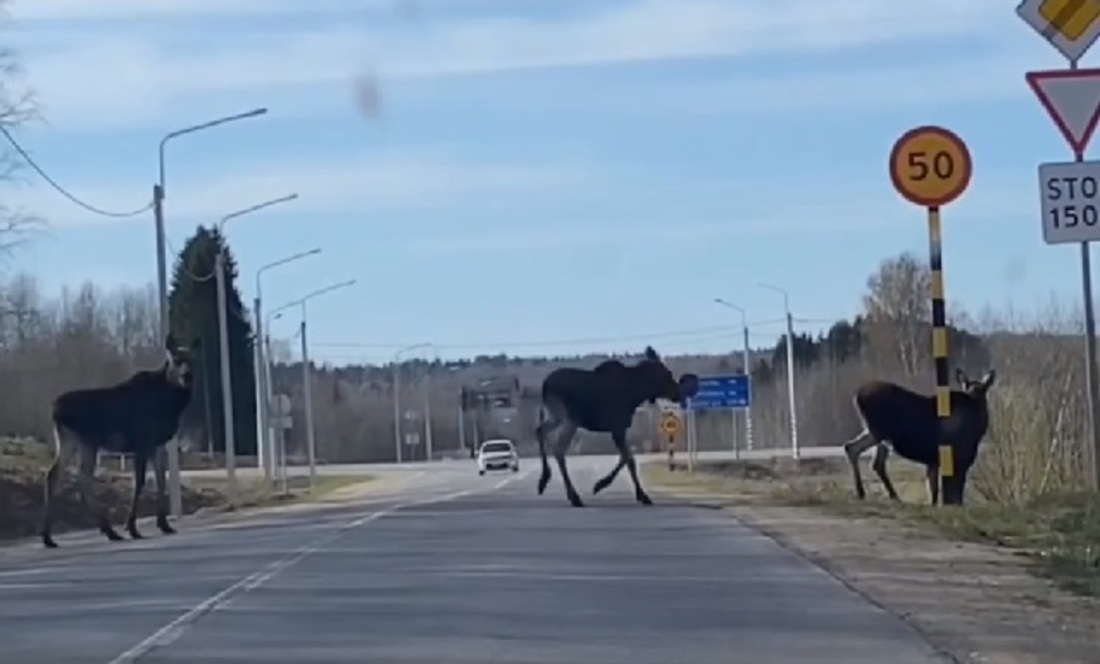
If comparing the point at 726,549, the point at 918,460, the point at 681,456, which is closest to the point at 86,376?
the point at 681,456

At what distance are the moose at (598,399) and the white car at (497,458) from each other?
5409 cm

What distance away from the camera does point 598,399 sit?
3703cm

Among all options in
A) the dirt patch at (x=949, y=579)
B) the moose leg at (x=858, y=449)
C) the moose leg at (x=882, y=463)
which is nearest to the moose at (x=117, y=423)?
the dirt patch at (x=949, y=579)

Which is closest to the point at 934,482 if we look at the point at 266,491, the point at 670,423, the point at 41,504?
the point at 41,504

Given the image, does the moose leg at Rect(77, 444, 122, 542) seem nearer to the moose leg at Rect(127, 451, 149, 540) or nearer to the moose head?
the moose leg at Rect(127, 451, 149, 540)

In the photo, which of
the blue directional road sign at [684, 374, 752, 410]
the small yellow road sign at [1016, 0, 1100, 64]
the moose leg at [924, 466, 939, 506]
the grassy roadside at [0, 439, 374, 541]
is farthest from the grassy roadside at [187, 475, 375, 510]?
the small yellow road sign at [1016, 0, 1100, 64]

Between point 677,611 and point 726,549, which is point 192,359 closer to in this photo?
point 726,549

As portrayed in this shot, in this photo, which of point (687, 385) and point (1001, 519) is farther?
point (687, 385)

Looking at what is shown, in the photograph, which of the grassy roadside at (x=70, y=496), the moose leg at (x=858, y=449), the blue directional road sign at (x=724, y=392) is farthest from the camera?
the blue directional road sign at (x=724, y=392)

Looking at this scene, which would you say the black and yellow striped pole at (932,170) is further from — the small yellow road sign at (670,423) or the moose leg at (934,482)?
the small yellow road sign at (670,423)

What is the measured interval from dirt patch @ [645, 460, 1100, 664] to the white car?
2356 inches

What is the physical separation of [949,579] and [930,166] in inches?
266

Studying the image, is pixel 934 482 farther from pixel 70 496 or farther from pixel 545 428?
pixel 70 496

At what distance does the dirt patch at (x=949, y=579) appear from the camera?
15.2m
